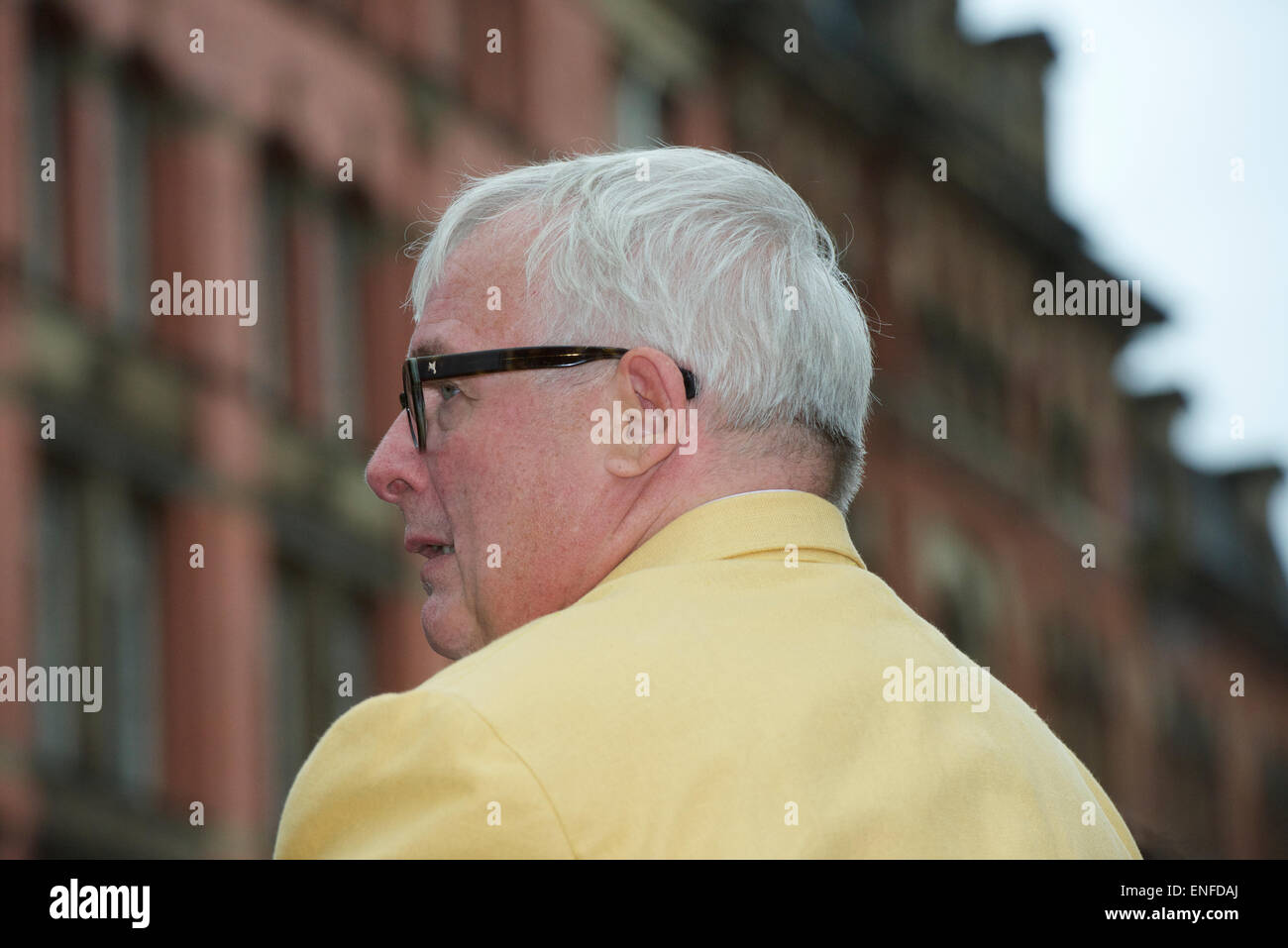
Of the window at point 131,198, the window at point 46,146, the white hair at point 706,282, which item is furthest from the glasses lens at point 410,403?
the window at point 131,198

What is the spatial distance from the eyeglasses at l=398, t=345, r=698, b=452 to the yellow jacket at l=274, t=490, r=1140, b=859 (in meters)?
0.24

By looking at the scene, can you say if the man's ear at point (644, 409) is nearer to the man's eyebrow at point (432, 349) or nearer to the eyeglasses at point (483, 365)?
the eyeglasses at point (483, 365)

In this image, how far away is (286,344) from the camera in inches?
782

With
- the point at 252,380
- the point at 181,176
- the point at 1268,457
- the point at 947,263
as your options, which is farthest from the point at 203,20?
the point at 1268,457

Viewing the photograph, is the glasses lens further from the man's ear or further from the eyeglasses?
Result: the man's ear

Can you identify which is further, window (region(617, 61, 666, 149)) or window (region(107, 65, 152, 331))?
window (region(617, 61, 666, 149))

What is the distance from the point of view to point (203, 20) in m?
19.0

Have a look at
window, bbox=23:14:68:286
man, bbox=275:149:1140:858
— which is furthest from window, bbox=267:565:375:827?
man, bbox=275:149:1140:858

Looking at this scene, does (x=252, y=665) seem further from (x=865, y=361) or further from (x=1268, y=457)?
(x=1268, y=457)

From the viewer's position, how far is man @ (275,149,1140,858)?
226 cm

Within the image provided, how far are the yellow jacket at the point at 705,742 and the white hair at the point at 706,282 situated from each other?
7.6 inches

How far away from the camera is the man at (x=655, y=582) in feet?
7.42

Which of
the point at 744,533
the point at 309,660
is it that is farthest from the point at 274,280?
the point at 744,533
